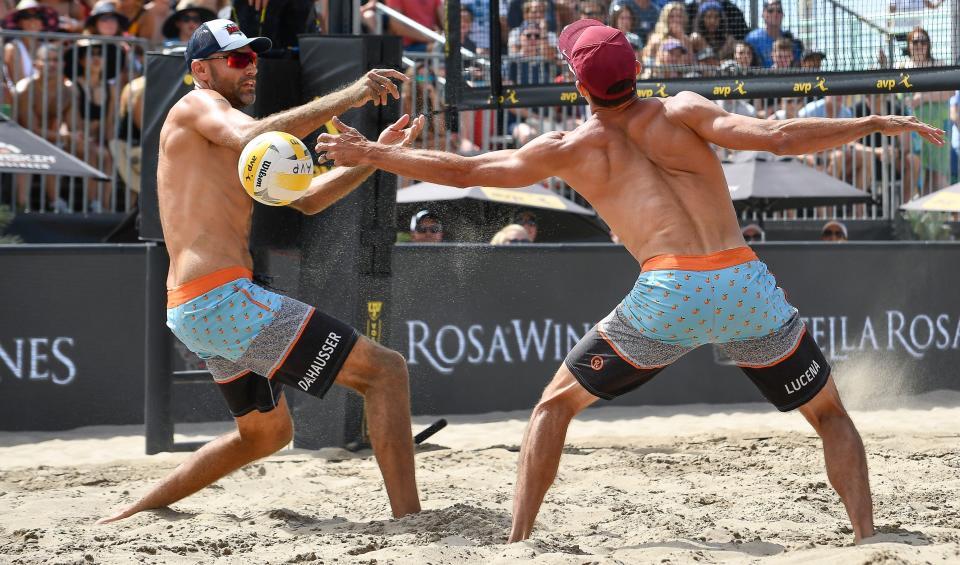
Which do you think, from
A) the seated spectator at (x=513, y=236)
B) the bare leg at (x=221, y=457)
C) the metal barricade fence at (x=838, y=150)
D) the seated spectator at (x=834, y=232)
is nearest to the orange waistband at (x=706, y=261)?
the bare leg at (x=221, y=457)

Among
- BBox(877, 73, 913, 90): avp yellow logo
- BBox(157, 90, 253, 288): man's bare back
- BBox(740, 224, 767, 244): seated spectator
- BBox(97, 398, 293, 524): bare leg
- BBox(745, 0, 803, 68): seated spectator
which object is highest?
BBox(745, 0, 803, 68): seated spectator

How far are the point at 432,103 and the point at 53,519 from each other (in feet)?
18.4

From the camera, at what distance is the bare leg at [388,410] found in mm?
4434

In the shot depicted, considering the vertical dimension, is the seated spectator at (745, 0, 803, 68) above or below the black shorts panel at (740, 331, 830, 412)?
above

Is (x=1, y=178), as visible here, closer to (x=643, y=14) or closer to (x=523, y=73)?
(x=523, y=73)

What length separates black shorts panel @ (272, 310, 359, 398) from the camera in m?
4.32

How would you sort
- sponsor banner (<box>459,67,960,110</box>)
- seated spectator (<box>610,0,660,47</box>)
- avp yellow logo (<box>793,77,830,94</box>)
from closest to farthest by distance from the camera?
sponsor banner (<box>459,67,960,110</box>), avp yellow logo (<box>793,77,830,94</box>), seated spectator (<box>610,0,660,47</box>)

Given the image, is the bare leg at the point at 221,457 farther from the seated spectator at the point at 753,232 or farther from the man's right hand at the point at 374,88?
the seated spectator at the point at 753,232

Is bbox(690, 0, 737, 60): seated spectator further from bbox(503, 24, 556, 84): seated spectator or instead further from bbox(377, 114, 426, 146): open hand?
bbox(377, 114, 426, 146): open hand

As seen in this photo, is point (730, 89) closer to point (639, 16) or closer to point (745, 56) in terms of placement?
point (745, 56)

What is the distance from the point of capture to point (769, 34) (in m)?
6.70

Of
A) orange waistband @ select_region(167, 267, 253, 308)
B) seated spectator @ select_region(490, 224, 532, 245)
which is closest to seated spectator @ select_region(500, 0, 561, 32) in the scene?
seated spectator @ select_region(490, 224, 532, 245)

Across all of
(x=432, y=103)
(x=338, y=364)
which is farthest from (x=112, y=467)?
(x=432, y=103)

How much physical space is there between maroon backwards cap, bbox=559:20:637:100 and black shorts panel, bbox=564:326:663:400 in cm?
84
